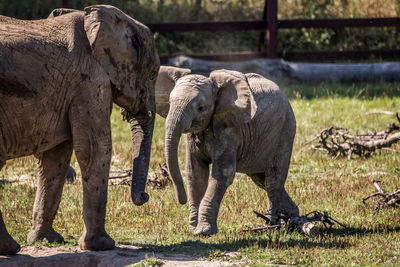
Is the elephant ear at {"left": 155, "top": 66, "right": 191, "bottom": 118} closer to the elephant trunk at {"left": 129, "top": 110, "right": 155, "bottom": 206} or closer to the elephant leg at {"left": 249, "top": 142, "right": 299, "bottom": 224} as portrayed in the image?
the elephant trunk at {"left": 129, "top": 110, "right": 155, "bottom": 206}

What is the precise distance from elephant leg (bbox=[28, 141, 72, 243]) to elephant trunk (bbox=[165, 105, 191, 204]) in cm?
101

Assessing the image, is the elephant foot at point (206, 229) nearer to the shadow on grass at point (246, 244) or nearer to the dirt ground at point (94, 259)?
the shadow on grass at point (246, 244)

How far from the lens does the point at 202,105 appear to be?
813 cm

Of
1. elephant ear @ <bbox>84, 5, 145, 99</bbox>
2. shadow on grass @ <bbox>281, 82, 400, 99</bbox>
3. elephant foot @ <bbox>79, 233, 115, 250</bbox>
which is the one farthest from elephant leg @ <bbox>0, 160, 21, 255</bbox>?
shadow on grass @ <bbox>281, 82, 400, 99</bbox>

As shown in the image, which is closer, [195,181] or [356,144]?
[195,181]

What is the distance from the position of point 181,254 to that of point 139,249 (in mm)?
475

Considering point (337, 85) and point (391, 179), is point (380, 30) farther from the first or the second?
point (391, 179)

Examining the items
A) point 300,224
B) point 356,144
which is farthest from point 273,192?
point 356,144

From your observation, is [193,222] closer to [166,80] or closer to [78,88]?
[166,80]

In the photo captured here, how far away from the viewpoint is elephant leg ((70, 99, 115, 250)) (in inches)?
278

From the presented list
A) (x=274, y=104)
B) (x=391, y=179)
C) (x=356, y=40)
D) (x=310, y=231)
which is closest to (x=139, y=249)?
(x=310, y=231)

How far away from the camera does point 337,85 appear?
1802cm

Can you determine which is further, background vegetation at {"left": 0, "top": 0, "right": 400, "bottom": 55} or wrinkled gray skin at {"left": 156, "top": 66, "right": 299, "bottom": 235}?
background vegetation at {"left": 0, "top": 0, "right": 400, "bottom": 55}

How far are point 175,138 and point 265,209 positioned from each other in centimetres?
244
